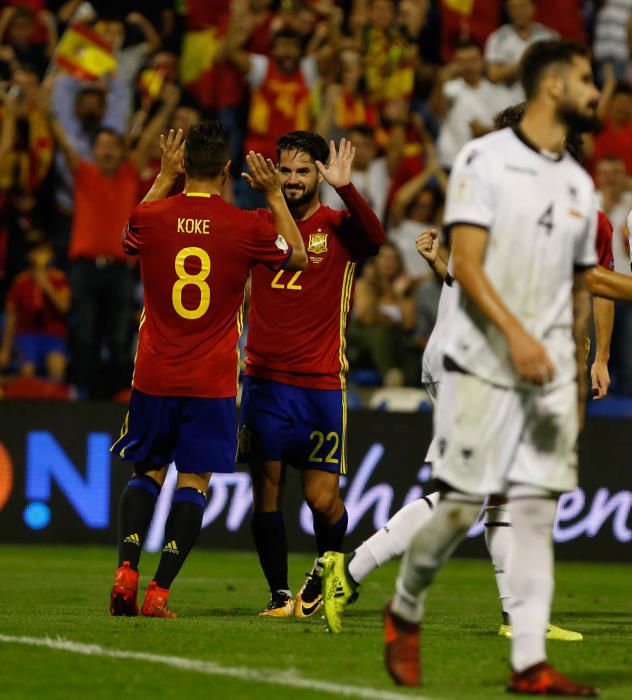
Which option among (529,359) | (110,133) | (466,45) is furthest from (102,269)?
(529,359)

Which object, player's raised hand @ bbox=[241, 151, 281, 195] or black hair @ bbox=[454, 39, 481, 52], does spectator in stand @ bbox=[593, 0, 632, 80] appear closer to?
black hair @ bbox=[454, 39, 481, 52]

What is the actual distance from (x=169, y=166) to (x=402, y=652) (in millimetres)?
3370

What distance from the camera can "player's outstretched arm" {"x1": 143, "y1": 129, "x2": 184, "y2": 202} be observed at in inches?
310

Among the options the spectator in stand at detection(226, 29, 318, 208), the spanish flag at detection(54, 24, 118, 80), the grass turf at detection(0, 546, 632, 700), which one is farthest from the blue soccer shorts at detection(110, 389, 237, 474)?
the spanish flag at detection(54, 24, 118, 80)

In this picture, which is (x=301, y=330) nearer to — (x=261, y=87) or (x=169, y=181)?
(x=169, y=181)

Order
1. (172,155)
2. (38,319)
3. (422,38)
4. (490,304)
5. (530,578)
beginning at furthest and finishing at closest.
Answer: (422,38) < (38,319) < (172,155) < (530,578) < (490,304)

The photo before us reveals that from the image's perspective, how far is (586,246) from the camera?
5371 millimetres

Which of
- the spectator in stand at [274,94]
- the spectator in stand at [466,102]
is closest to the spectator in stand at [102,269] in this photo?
the spectator in stand at [274,94]

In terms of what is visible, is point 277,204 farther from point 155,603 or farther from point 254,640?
point 254,640

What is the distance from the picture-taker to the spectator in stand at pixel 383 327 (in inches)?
560

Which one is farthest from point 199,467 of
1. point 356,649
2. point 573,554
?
point 573,554

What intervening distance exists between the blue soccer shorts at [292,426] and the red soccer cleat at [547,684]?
3261 millimetres

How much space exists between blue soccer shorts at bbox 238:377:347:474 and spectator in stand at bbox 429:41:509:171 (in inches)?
302

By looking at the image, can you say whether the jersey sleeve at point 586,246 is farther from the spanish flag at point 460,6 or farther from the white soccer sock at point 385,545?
the spanish flag at point 460,6
